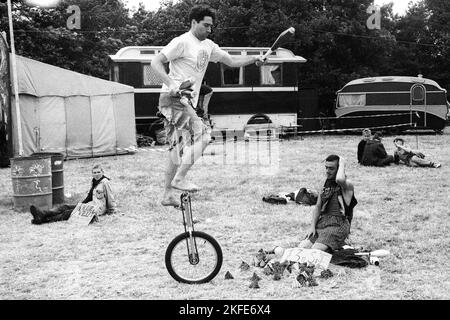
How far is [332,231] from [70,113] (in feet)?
38.9

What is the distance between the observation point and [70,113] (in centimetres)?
1579

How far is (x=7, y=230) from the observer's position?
7.01m

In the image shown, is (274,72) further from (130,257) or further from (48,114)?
(130,257)

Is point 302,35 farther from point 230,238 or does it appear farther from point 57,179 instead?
point 230,238

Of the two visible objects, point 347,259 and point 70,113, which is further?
point 70,113

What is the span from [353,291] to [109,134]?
1312 centimetres

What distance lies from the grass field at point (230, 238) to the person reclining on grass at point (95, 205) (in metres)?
0.20

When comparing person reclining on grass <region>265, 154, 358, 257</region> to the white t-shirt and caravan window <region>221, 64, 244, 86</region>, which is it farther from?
caravan window <region>221, 64, 244, 86</region>

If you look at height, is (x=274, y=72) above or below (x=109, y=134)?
above

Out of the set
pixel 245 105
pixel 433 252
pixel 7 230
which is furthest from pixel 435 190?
pixel 245 105

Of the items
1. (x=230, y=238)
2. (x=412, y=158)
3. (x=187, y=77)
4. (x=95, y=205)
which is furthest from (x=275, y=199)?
(x=412, y=158)

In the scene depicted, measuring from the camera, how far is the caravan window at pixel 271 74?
21.5 meters

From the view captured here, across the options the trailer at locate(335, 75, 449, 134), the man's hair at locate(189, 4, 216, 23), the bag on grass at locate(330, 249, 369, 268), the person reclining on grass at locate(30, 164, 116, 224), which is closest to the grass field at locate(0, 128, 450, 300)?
the bag on grass at locate(330, 249, 369, 268)
